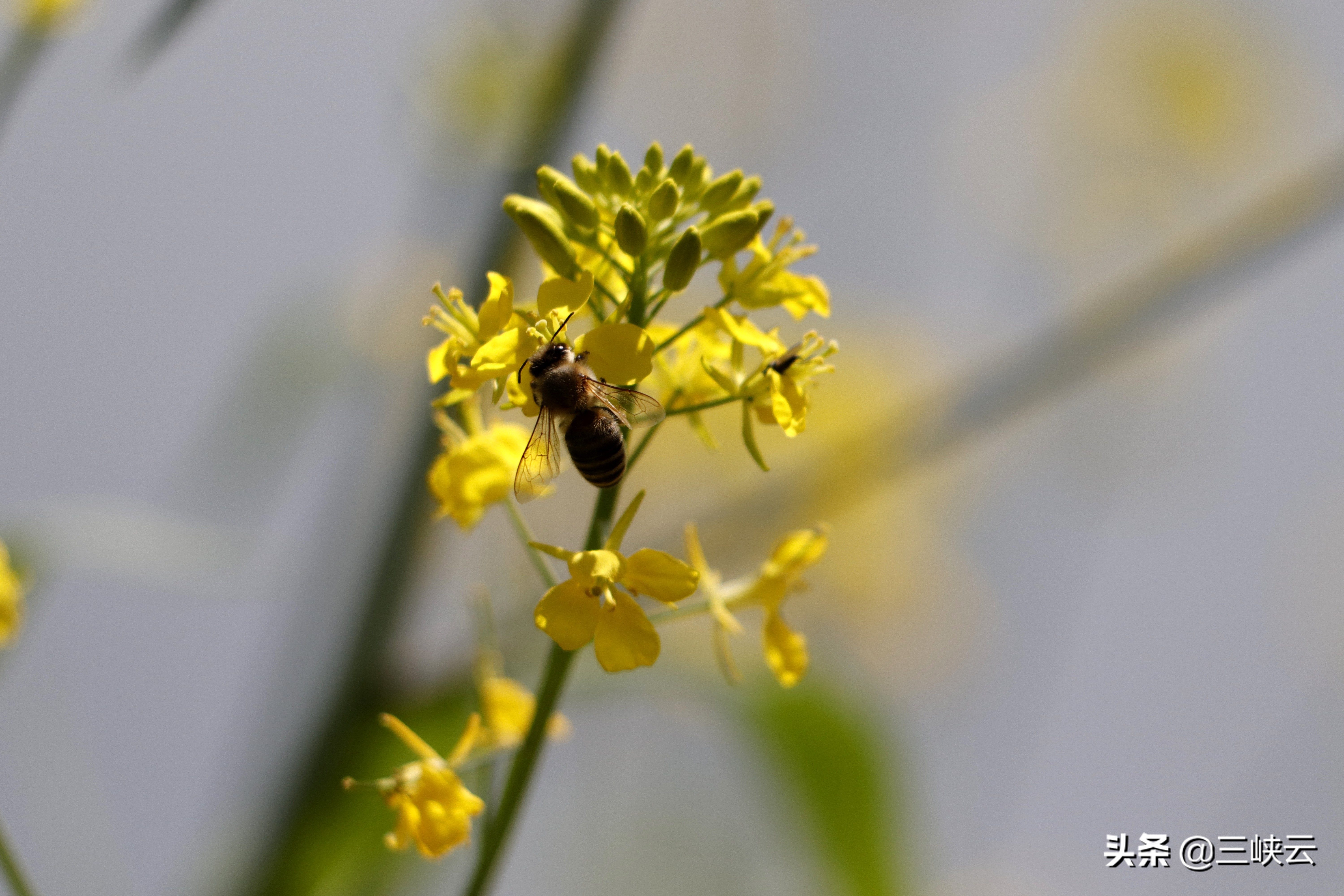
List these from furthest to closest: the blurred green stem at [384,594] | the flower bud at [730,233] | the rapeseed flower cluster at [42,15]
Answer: the blurred green stem at [384,594] < the rapeseed flower cluster at [42,15] < the flower bud at [730,233]

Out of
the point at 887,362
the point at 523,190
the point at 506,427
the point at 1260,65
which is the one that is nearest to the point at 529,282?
the point at 523,190

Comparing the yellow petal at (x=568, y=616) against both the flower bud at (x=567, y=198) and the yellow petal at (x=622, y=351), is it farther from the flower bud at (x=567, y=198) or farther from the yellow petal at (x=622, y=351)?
the flower bud at (x=567, y=198)

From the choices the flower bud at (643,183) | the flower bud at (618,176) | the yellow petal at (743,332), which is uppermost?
the flower bud at (643,183)

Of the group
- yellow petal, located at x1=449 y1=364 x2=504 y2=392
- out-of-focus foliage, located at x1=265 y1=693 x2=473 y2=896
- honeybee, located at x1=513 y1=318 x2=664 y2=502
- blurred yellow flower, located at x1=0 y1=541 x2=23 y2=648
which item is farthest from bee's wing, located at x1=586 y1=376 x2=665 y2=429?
blurred yellow flower, located at x1=0 y1=541 x2=23 y2=648

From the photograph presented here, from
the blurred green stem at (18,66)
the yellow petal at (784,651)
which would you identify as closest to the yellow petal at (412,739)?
the yellow petal at (784,651)

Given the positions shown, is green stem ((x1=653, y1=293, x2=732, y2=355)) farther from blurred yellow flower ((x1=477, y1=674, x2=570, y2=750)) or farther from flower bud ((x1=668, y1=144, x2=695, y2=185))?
blurred yellow flower ((x1=477, y1=674, x2=570, y2=750))
